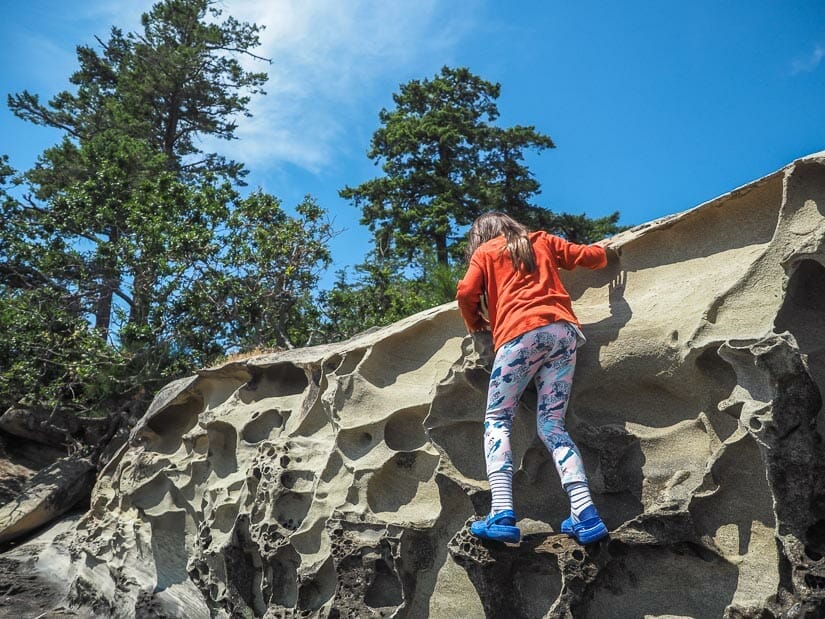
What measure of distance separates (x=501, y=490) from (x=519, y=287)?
102cm

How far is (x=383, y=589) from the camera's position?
4410mm

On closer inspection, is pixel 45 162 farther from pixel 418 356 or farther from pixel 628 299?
pixel 628 299

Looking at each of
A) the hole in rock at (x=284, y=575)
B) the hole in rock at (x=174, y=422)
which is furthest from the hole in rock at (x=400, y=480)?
the hole in rock at (x=174, y=422)

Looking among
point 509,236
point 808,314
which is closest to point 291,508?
point 509,236

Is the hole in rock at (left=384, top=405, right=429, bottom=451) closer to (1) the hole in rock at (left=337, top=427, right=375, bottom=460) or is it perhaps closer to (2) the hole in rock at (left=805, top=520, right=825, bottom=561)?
(1) the hole in rock at (left=337, top=427, right=375, bottom=460)

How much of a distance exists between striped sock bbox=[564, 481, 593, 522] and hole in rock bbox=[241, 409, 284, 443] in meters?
2.97

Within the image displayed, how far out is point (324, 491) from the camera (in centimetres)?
496

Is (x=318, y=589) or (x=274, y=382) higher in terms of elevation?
(x=274, y=382)

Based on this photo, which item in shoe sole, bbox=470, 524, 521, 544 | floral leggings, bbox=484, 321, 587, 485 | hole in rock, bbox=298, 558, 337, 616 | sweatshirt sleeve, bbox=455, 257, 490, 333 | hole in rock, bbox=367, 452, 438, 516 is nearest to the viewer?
shoe sole, bbox=470, 524, 521, 544

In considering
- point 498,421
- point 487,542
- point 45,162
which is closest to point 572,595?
point 487,542

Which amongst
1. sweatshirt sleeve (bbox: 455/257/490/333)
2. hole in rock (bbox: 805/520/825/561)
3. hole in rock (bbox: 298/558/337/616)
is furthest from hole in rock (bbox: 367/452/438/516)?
hole in rock (bbox: 805/520/825/561)

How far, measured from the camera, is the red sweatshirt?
362cm

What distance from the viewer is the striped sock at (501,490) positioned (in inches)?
134

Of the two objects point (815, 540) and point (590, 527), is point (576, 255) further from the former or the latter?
point (815, 540)
